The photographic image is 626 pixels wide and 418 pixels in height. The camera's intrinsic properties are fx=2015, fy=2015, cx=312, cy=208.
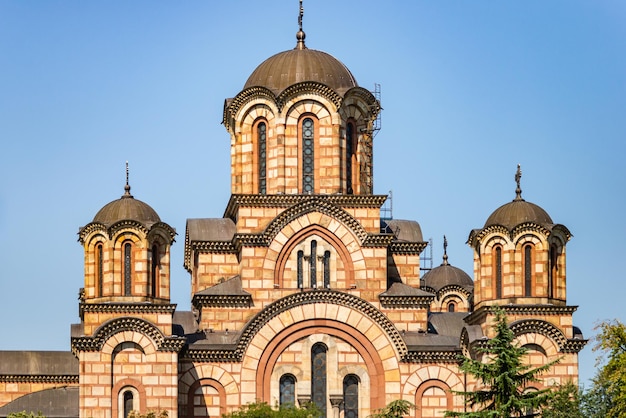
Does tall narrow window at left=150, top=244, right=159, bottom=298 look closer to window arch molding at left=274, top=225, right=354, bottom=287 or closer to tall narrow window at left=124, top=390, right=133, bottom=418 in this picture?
tall narrow window at left=124, top=390, right=133, bottom=418

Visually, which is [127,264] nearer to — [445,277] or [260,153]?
[260,153]

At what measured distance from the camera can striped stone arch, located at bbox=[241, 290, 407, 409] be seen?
5994cm

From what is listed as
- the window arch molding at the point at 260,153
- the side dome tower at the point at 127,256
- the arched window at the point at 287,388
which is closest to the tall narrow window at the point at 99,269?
the side dome tower at the point at 127,256

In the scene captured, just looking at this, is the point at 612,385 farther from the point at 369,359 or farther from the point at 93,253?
the point at 93,253

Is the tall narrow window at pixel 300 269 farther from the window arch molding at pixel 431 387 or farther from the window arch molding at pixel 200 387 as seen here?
the window arch molding at pixel 431 387

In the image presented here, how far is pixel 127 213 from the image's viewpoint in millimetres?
59812

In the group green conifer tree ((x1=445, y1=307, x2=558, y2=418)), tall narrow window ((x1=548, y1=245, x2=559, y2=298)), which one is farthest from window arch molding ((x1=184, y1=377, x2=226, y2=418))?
tall narrow window ((x1=548, y1=245, x2=559, y2=298))

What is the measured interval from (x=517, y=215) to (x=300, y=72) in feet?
27.0

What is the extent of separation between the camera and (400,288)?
2436 inches

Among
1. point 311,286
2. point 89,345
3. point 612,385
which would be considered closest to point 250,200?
point 311,286

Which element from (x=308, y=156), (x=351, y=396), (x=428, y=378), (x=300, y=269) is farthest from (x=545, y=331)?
(x=308, y=156)

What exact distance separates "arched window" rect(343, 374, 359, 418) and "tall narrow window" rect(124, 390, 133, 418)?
21.1 feet

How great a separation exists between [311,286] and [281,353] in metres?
2.39

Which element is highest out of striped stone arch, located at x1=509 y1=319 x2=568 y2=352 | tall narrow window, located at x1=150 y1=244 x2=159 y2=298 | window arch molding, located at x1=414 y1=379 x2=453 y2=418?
tall narrow window, located at x1=150 y1=244 x2=159 y2=298
